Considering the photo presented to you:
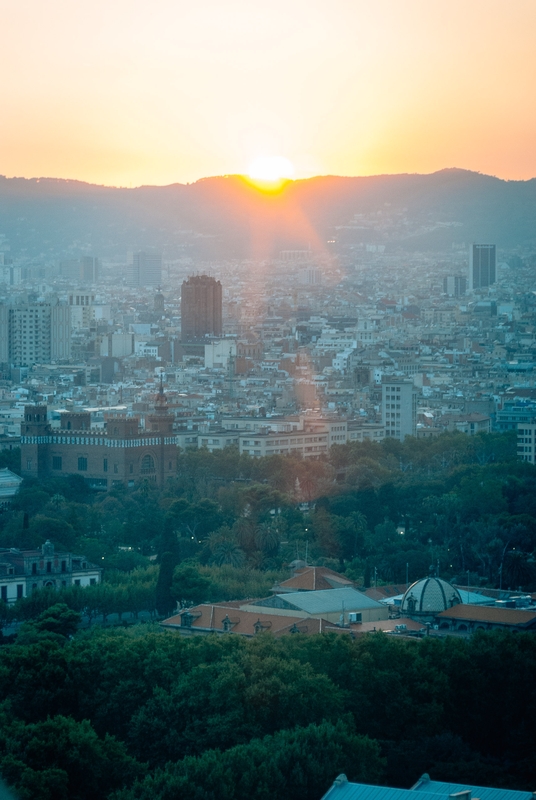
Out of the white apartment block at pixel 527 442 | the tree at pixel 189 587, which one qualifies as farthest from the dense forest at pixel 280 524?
the white apartment block at pixel 527 442

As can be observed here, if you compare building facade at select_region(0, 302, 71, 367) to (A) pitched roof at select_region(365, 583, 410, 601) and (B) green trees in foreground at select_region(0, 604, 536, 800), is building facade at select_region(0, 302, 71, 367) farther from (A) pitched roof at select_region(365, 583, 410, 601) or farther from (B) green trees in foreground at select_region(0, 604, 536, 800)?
(B) green trees in foreground at select_region(0, 604, 536, 800)

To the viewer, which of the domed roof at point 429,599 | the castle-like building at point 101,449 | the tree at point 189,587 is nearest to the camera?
the domed roof at point 429,599

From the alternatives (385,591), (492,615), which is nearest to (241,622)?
(492,615)

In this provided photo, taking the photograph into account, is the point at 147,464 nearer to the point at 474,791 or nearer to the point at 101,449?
the point at 101,449

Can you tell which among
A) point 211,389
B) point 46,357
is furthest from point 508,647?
point 46,357

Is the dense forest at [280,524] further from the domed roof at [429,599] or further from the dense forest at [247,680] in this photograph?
the domed roof at [429,599]

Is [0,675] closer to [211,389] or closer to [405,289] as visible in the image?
[211,389]
